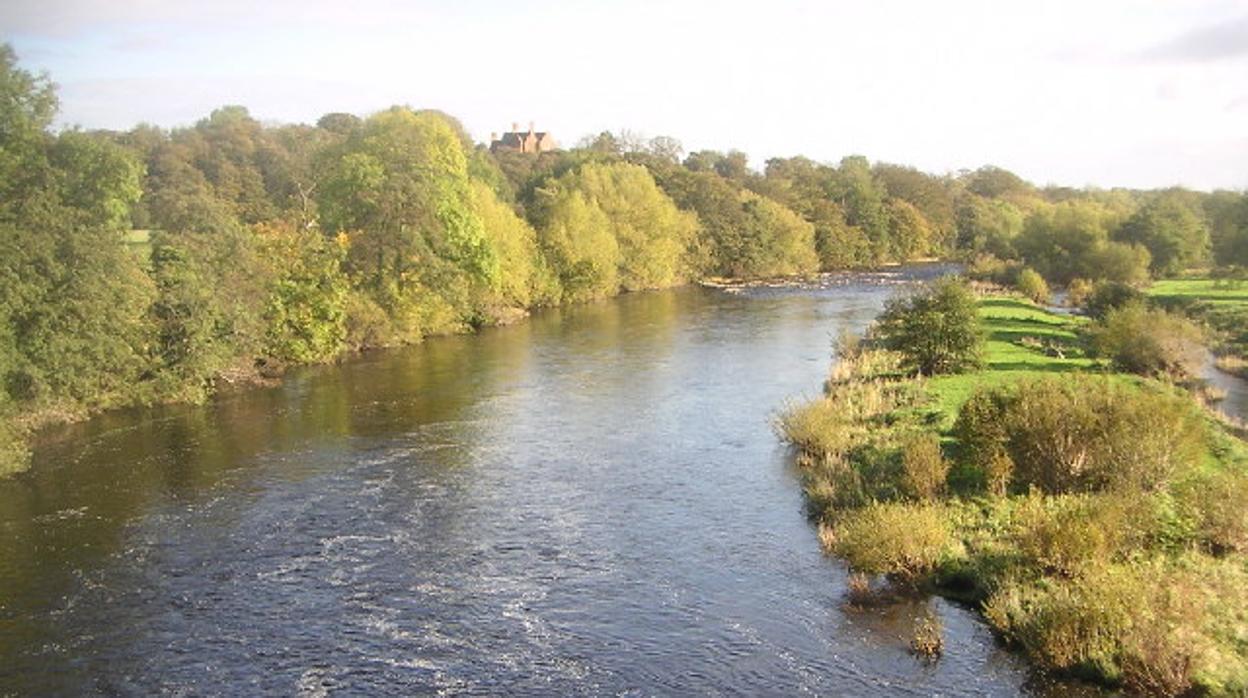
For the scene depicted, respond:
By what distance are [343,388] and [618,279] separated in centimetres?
4997

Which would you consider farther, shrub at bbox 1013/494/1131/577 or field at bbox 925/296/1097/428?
field at bbox 925/296/1097/428

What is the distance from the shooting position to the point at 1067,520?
69.7 ft

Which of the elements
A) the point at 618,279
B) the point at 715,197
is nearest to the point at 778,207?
the point at 715,197

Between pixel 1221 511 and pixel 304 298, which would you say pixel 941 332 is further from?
pixel 304 298

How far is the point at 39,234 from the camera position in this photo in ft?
131

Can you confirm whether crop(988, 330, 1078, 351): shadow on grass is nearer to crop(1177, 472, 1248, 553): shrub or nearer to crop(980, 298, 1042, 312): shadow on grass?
crop(980, 298, 1042, 312): shadow on grass

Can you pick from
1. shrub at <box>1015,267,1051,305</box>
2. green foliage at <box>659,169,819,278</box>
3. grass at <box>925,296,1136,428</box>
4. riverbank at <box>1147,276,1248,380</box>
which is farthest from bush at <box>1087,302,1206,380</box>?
green foliage at <box>659,169,819,278</box>

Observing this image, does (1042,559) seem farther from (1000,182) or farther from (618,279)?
(1000,182)

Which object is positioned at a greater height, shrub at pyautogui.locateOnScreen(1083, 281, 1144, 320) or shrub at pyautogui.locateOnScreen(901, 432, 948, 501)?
shrub at pyautogui.locateOnScreen(1083, 281, 1144, 320)

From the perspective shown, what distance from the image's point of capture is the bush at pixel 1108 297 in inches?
2395

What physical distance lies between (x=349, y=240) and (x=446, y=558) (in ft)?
138

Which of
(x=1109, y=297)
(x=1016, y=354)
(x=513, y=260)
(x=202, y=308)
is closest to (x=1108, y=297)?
(x=1109, y=297)

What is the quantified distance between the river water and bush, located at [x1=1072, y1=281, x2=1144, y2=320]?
25.9 meters

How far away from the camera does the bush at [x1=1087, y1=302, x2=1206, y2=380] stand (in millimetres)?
42844
